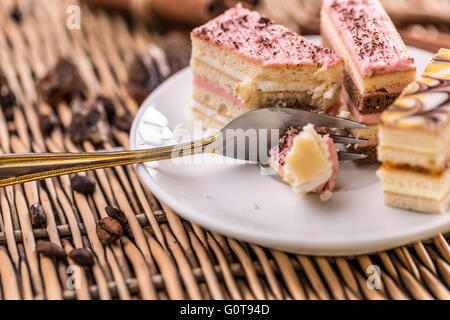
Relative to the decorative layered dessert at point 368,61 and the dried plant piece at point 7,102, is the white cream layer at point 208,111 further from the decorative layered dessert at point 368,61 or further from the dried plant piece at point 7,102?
the dried plant piece at point 7,102

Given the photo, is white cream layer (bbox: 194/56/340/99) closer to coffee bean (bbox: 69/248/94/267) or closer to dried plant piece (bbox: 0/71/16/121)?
coffee bean (bbox: 69/248/94/267)

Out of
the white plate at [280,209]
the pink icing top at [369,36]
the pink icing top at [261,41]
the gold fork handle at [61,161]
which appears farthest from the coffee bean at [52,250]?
the pink icing top at [369,36]

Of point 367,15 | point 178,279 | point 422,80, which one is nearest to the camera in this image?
point 178,279

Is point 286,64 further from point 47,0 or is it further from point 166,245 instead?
point 47,0

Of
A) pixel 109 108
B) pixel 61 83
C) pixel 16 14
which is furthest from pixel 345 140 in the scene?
pixel 16 14

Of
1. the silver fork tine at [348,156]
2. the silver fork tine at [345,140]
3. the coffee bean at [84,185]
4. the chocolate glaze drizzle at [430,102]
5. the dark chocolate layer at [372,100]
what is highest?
the chocolate glaze drizzle at [430,102]

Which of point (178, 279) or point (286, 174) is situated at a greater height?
point (286, 174)

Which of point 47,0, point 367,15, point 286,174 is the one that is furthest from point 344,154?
point 47,0

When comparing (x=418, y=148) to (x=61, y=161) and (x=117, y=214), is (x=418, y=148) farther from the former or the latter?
(x=61, y=161)
